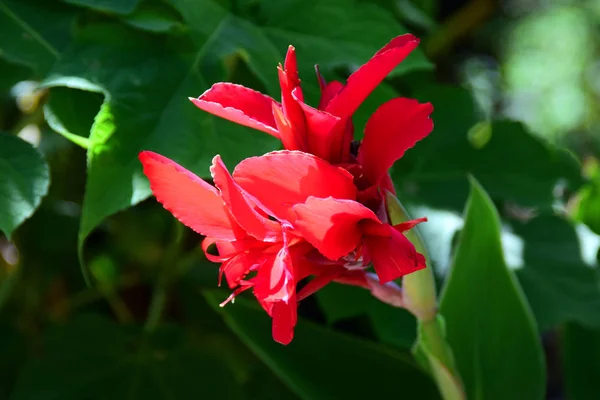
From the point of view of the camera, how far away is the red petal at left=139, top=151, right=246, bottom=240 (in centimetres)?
32

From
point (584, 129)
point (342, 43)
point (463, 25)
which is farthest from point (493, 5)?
point (584, 129)

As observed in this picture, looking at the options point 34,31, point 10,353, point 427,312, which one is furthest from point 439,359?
point 10,353

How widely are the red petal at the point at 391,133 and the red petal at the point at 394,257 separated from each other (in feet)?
0.12

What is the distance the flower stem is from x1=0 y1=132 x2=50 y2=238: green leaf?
0.71 feet

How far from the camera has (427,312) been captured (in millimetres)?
406

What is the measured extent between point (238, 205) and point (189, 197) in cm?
4

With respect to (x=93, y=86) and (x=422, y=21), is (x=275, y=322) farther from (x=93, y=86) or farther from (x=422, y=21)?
(x=422, y=21)

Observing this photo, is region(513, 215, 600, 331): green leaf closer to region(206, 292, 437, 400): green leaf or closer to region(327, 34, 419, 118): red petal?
region(206, 292, 437, 400): green leaf

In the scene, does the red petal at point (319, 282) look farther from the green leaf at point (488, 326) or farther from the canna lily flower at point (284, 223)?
the green leaf at point (488, 326)

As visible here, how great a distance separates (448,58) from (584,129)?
1.36 m

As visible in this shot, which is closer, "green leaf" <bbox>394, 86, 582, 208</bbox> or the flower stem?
the flower stem

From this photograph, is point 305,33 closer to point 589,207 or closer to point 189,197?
point 189,197

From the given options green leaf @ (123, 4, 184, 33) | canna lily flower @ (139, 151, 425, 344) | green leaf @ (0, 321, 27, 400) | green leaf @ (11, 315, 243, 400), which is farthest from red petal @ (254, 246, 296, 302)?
green leaf @ (0, 321, 27, 400)

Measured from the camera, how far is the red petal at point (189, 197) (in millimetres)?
317
